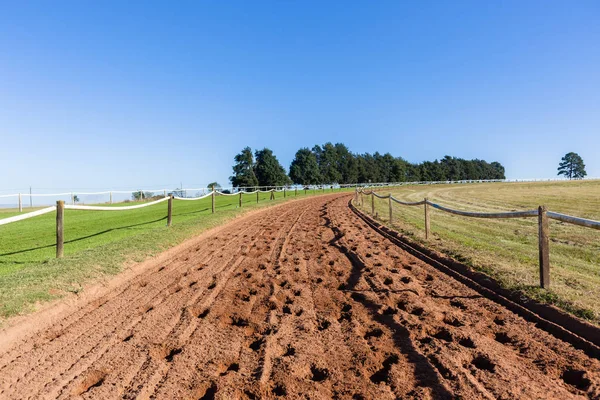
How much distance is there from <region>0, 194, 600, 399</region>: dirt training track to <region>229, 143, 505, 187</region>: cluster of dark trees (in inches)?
2567

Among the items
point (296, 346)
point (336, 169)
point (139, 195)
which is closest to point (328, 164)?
point (336, 169)

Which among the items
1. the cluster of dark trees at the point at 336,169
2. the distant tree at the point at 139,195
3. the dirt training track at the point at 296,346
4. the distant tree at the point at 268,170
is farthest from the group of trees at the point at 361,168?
the dirt training track at the point at 296,346

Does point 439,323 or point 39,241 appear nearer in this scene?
point 439,323

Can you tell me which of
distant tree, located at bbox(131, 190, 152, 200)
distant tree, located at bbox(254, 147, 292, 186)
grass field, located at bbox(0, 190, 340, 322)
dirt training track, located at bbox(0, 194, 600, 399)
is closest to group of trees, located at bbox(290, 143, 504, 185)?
distant tree, located at bbox(254, 147, 292, 186)

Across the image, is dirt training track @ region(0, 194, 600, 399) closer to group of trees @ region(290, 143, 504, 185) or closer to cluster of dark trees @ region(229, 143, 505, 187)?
cluster of dark trees @ region(229, 143, 505, 187)

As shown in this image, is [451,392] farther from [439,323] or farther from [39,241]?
[39,241]

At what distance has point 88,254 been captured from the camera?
7.81 meters

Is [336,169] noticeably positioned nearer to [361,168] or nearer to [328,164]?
[328,164]

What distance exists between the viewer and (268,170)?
246 ft

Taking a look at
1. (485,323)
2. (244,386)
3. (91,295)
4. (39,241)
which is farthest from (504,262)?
(39,241)

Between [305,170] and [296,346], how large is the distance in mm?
83529

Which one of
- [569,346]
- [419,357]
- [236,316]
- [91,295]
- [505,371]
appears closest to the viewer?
[505,371]

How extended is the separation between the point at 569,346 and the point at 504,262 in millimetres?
3529

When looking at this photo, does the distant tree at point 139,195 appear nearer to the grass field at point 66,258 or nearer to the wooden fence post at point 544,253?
the grass field at point 66,258
